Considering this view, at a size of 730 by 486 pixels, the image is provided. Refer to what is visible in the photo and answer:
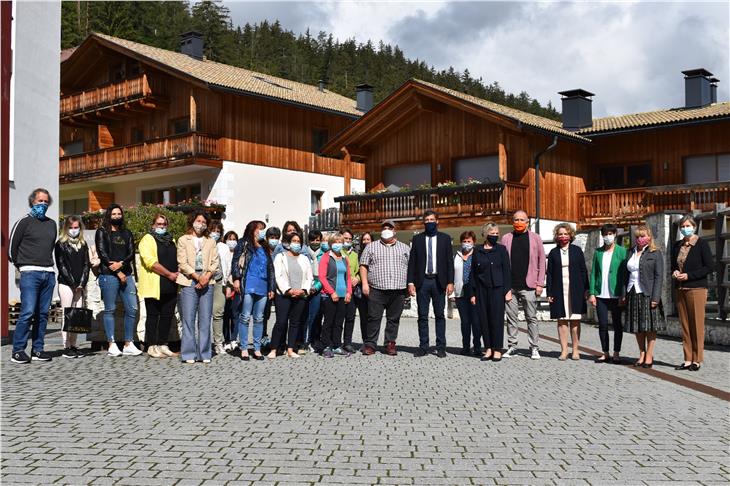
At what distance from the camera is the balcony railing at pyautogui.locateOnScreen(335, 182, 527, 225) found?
93.9ft

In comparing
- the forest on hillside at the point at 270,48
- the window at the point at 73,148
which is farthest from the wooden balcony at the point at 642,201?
the forest on hillside at the point at 270,48

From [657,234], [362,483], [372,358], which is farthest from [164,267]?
[657,234]

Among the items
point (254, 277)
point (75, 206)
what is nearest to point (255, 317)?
point (254, 277)

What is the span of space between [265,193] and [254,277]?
27.7 metres

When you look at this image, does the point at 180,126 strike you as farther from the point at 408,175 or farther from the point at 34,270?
the point at 34,270

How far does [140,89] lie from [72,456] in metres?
36.7

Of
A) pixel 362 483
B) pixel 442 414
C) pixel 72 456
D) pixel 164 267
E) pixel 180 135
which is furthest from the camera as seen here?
pixel 180 135

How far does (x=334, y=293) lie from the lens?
12031 mm

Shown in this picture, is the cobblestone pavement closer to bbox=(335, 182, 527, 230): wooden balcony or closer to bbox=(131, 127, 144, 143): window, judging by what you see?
bbox=(335, 182, 527, 230): wooden balcony

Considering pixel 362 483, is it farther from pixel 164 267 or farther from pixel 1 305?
pixel 1 305

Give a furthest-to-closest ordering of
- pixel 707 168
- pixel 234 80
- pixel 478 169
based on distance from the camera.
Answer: pixel 234 80 < pixel 478 169 < pixel 707 168

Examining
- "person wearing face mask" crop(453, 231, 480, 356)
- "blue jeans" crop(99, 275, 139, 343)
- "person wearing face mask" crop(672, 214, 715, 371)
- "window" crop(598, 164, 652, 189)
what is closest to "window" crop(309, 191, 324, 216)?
"window" crop(598, 164, 652, 189)

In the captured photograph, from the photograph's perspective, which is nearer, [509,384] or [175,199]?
[509,384]

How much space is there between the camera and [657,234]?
1580 cm
